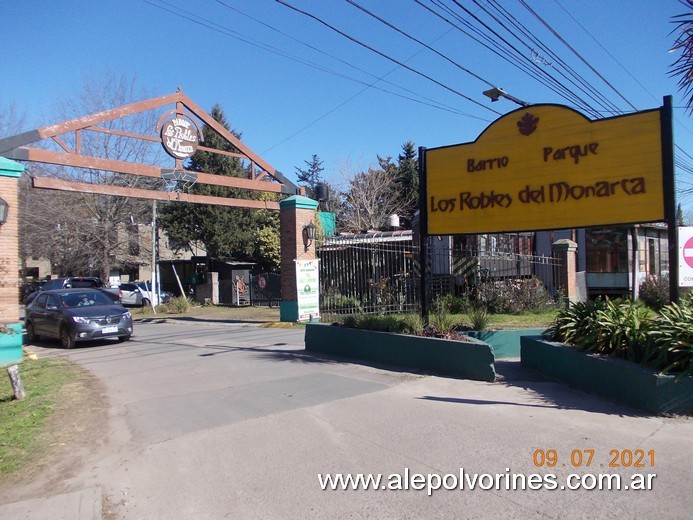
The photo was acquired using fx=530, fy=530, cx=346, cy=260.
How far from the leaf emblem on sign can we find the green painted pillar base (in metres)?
9.93

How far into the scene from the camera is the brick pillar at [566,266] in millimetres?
15219

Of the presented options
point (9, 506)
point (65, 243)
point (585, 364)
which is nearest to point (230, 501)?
point (9, 506)

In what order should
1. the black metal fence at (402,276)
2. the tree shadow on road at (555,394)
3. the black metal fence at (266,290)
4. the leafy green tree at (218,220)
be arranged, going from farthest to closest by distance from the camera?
the leafy green tree at (218,220) < the black metal fence at (266,290) < the black metal fence at (402,276) < the tree shadow on road at (555,394)

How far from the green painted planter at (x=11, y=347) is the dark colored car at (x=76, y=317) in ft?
8.94

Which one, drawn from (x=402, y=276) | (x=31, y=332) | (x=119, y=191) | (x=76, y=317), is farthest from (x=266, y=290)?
(x=76, y=317)

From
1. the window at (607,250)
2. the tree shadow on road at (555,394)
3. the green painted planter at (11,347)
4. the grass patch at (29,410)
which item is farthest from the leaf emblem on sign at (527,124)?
the window at (607,250)

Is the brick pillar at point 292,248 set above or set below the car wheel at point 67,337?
above

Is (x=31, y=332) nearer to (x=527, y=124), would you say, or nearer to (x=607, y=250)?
(x=527, y=124)

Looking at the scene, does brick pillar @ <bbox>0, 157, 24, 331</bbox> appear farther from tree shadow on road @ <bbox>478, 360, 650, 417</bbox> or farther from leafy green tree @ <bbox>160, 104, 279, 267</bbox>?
leafy green tree @ <bbox>160, 104, 279, 267</bbox>

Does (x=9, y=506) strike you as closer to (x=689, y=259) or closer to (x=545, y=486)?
(x=545, y=486)

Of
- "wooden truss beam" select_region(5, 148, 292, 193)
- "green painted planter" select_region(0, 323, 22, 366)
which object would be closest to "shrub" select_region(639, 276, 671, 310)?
"wooden truss beam" select_region(5, 148, 292, 193)

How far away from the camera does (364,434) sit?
18.6ft

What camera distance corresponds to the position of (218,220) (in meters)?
36.9

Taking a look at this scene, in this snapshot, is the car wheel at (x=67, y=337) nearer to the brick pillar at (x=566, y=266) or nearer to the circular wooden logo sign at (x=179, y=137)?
the circular wooden logo sign at (x=179, y=137)
